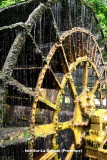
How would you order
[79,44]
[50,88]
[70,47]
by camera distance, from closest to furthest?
[50,88], [70,47], [79,44]

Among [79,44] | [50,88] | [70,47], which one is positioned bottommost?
[50,88]

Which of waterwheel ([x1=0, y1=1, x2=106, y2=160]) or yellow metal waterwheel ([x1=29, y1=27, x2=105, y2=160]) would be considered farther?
yellow metal waterwheel ([x1=29, y1=27, x2=105, y2=160])

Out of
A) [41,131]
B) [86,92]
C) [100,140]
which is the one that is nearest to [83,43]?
[86,92]

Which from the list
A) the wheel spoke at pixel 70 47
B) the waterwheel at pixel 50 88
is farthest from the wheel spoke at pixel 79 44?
the wheel spoke at pixel 70 47

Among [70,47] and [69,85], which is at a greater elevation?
[70,47]

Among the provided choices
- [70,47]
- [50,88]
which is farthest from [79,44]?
[50,88]

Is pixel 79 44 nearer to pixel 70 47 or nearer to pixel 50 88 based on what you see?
pixel 70 47

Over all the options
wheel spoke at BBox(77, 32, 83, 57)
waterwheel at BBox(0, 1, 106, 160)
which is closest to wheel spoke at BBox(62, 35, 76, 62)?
waterwheel at BBox(0, 1, 106, 160)

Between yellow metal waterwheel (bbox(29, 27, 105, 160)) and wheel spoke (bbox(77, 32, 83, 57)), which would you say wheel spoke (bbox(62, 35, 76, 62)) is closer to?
yellow metal waterwheel (bbox(29, 27, 105, 160))

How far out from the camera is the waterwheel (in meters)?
3.61

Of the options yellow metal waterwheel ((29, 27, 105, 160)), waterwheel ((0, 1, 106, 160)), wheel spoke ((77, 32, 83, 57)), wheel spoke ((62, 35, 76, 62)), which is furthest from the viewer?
wheel spoke ((77, 32, 83, 57))

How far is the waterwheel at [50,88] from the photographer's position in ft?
11.8

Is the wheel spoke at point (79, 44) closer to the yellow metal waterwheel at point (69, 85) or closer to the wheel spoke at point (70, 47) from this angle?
the yellow metal waterwheel at point (69, 85)

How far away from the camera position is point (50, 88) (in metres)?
4.91
